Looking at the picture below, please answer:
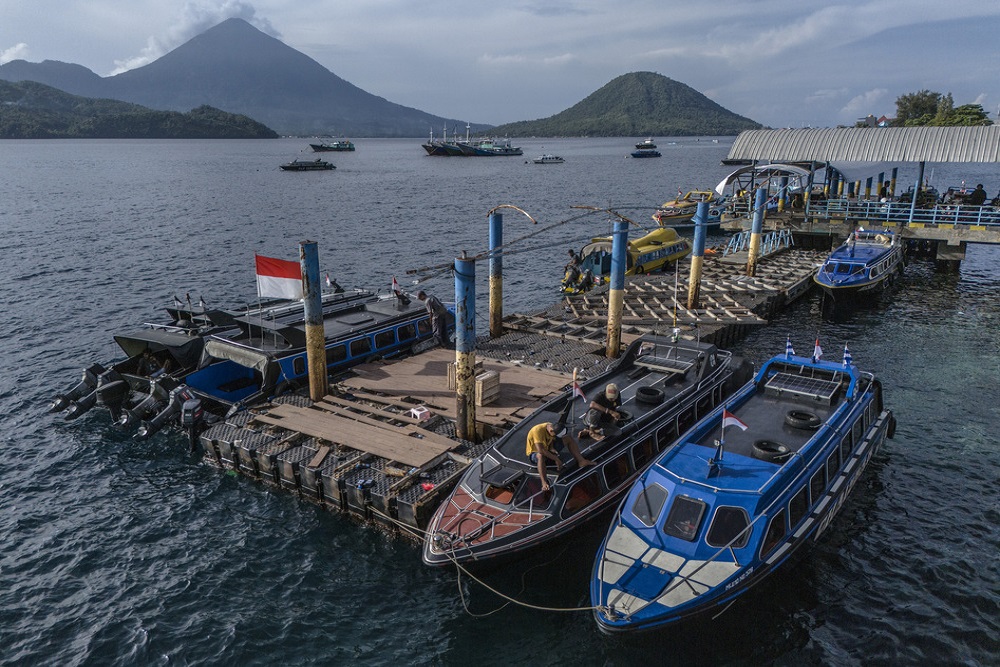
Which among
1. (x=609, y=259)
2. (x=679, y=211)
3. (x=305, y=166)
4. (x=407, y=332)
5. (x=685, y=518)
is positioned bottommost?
(x=685, y=518)

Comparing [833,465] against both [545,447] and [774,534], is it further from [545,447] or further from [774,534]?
[545,447]

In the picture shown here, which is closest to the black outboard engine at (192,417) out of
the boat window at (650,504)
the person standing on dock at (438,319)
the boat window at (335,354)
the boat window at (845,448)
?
the boat window at (335,354)

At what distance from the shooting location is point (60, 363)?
112 ft

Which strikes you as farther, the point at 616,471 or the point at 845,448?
the point at 845,448

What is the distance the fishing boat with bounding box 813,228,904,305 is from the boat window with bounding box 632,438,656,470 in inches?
1113

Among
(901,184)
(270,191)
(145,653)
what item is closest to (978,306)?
(145,653)

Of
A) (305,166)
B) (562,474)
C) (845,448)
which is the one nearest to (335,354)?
(562,474)

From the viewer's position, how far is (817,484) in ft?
57.2

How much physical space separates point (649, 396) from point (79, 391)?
23.7 meters

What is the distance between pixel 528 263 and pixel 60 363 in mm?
38970

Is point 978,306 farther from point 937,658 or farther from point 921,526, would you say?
point 937,658

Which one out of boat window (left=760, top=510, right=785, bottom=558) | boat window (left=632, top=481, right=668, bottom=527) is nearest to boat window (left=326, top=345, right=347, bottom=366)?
boat window (left=632, top=481, right=668, bottom=527)

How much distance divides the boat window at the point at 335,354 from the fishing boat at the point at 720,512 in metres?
15.1

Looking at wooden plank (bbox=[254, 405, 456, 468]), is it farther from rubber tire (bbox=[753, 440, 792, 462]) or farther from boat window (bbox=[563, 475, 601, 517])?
rubber tire (bbox=[753, 440, 792, 462])
